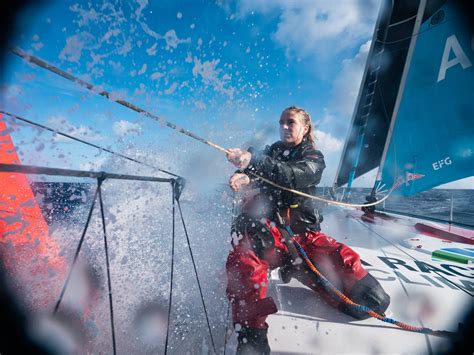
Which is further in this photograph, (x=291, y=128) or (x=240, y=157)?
(x=291, y=128)

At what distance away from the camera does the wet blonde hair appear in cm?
238

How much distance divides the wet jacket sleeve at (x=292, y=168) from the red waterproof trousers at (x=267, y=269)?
49 centimetres

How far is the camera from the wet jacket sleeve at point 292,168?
1831 mm

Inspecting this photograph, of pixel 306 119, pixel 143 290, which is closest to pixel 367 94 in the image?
pixel 306 119

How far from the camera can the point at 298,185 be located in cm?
201

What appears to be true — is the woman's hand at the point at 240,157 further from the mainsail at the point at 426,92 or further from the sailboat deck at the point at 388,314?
the mainsail at the point at 426,92

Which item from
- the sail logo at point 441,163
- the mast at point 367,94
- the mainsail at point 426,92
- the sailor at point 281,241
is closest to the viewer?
the sailor at point 281,241

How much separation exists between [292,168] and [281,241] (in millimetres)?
681

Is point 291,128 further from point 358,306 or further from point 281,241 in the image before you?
point 358,306

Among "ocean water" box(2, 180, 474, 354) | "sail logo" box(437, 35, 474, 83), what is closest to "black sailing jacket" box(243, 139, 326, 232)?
"ocean water" box(2, 180, 474, 354)

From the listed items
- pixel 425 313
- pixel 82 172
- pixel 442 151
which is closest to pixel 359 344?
pixel 425 313

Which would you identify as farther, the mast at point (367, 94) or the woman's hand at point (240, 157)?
the mast at point (367, 94)

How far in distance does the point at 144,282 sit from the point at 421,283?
116 inches

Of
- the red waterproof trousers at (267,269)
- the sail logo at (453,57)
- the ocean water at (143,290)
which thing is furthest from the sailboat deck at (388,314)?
the sail logo at (453,57)
